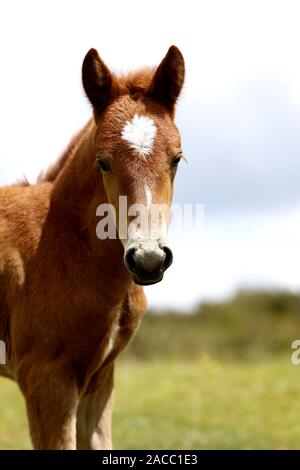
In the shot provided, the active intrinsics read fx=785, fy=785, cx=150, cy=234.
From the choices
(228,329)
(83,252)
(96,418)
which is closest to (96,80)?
(83,252)

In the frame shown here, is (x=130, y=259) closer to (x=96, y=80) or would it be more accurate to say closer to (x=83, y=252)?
(x=83, y=252)

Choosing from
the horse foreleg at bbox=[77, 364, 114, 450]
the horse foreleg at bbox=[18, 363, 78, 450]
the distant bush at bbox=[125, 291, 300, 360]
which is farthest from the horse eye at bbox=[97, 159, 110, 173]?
the distant bush at bbox=[125, 291, 300, 360]

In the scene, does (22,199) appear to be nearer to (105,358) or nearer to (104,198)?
(104,198)

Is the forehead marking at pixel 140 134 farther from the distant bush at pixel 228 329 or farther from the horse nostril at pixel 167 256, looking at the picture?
the distant bush at pixel 228 329

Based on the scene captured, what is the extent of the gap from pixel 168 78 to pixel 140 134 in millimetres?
589

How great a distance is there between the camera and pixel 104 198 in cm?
509

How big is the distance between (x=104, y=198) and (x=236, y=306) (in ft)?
67.8

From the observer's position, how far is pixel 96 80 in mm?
5020

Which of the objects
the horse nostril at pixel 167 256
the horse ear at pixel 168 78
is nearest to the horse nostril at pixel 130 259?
the horse nostril at pixel 167 256

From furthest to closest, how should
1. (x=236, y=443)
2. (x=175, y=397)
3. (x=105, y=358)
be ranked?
(x=175, y=397) < (x=236, y=443) < (x=105, y=358)

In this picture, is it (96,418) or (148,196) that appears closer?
(148,196)

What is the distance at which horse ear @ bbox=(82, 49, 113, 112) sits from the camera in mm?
5004

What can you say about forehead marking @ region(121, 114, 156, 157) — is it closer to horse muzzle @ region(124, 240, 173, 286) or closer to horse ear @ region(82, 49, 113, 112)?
horse ear @ region(82, 49, 113, 112)
